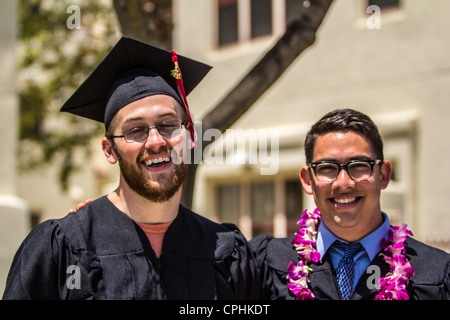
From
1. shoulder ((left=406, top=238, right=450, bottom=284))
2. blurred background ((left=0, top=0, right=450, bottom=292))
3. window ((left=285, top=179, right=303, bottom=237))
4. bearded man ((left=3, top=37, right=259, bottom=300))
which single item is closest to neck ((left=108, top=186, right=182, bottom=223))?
bearded man ((left=3, top=37, right=259, bottom=300))

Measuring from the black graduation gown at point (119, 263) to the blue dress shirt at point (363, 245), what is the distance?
373 mm

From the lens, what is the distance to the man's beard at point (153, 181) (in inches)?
108

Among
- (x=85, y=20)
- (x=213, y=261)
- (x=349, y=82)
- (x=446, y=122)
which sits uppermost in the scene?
(x=85, y=20)

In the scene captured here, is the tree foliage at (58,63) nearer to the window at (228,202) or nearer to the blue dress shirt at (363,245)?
the window at (228,202)

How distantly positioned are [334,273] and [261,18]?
754cm

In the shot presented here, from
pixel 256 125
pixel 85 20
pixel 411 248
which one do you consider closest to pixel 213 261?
pixel 411 248

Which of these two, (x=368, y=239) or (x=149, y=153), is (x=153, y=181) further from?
(x=368, y=239)

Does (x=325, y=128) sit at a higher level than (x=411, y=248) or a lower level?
higher

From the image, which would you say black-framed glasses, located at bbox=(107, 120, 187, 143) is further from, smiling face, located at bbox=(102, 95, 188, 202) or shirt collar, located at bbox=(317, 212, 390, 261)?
shirt collar, located at bbox=(317, 212, 390, 261)

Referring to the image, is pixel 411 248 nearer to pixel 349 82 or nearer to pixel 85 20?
pixel 349 82

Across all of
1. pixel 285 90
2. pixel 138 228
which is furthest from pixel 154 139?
pixel 285 90

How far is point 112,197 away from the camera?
2914 mm

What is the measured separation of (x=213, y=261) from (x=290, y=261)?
43 cm
